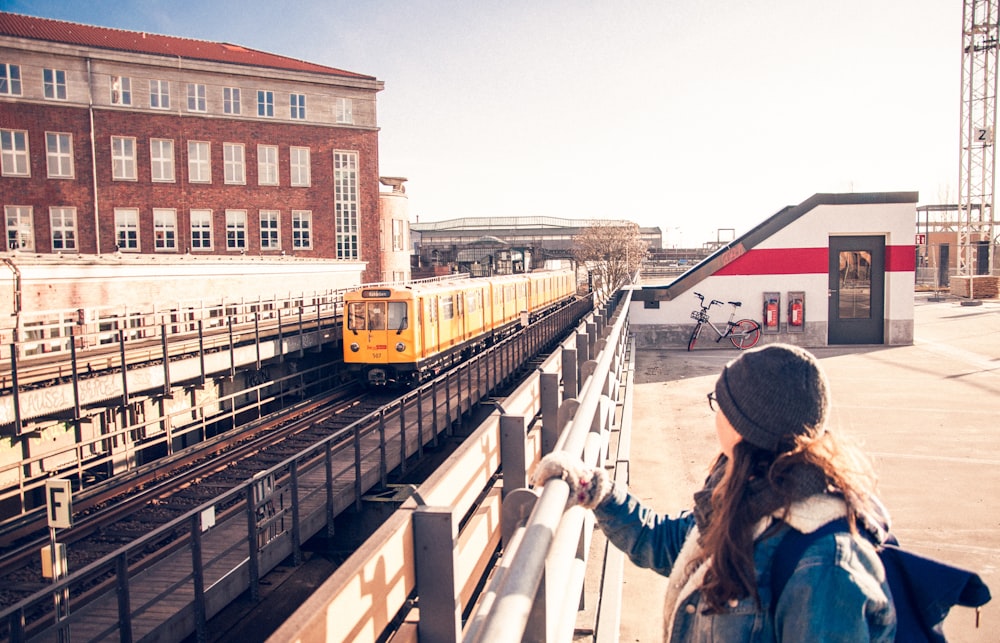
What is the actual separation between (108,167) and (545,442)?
42790mm

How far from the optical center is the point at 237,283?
3228cm

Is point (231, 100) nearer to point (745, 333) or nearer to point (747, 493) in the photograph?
point (745, 333)

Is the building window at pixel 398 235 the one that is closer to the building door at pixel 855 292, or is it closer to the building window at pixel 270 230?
the building window at pixel 270 230

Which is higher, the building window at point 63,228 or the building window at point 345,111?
the building window at point 345,111

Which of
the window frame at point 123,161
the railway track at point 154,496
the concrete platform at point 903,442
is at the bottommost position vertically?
the railway track at point 154,496

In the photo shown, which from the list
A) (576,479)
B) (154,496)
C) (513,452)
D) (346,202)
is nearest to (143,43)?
(346,202)

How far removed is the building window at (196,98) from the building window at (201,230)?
5.84 meters

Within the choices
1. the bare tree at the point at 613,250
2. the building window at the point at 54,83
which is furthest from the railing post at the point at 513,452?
the building window at the point at 54,83

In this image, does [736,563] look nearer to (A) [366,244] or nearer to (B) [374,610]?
(B) [374,610]

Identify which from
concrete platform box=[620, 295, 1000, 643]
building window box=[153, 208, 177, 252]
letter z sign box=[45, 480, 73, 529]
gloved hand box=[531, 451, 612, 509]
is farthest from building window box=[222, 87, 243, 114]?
gloved hand box=[531, 451, 612, 509]

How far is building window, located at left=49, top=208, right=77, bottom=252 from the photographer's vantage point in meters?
40.2

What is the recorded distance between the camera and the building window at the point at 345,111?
4738cm

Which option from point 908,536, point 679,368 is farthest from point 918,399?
point 908,536

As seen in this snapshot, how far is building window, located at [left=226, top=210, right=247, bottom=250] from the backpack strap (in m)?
45.7
